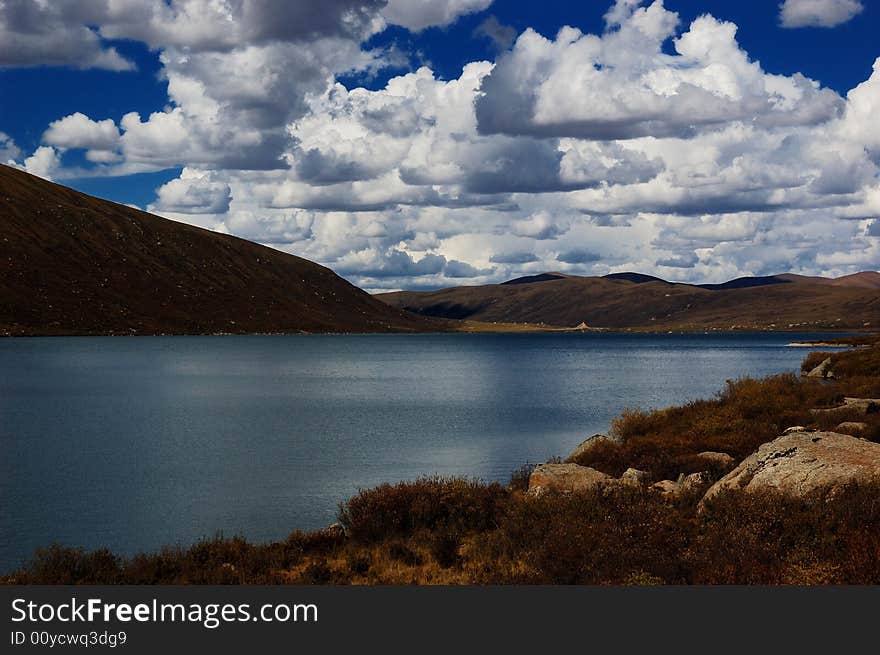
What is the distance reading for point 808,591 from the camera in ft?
39.8

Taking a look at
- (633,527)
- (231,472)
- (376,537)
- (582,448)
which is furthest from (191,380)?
(633,527)

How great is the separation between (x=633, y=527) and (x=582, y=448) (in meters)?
18.0

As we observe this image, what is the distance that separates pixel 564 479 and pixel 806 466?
7.49 m

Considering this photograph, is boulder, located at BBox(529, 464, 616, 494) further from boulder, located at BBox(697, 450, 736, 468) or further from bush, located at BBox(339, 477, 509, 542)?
boulder, located at BBox(697, 450, 736, 468)

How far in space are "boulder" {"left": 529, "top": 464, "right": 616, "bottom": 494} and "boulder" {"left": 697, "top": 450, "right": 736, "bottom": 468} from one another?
4.27 meters

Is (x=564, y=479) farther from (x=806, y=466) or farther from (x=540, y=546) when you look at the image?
(x=540, y=546)

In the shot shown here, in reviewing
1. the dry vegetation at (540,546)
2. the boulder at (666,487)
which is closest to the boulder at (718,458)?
the dry vegetation at (540,546)

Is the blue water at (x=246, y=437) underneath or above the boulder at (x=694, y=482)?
underneath

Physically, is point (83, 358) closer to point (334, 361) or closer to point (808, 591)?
point (334, 361)

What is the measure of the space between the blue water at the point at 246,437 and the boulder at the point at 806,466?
48.5 ft

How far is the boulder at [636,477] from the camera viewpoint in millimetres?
25078

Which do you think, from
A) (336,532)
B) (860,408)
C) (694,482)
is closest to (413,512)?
(336,532)

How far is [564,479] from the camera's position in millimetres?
24766

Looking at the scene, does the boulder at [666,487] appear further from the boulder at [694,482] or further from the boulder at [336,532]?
the boulder at [336,532]
